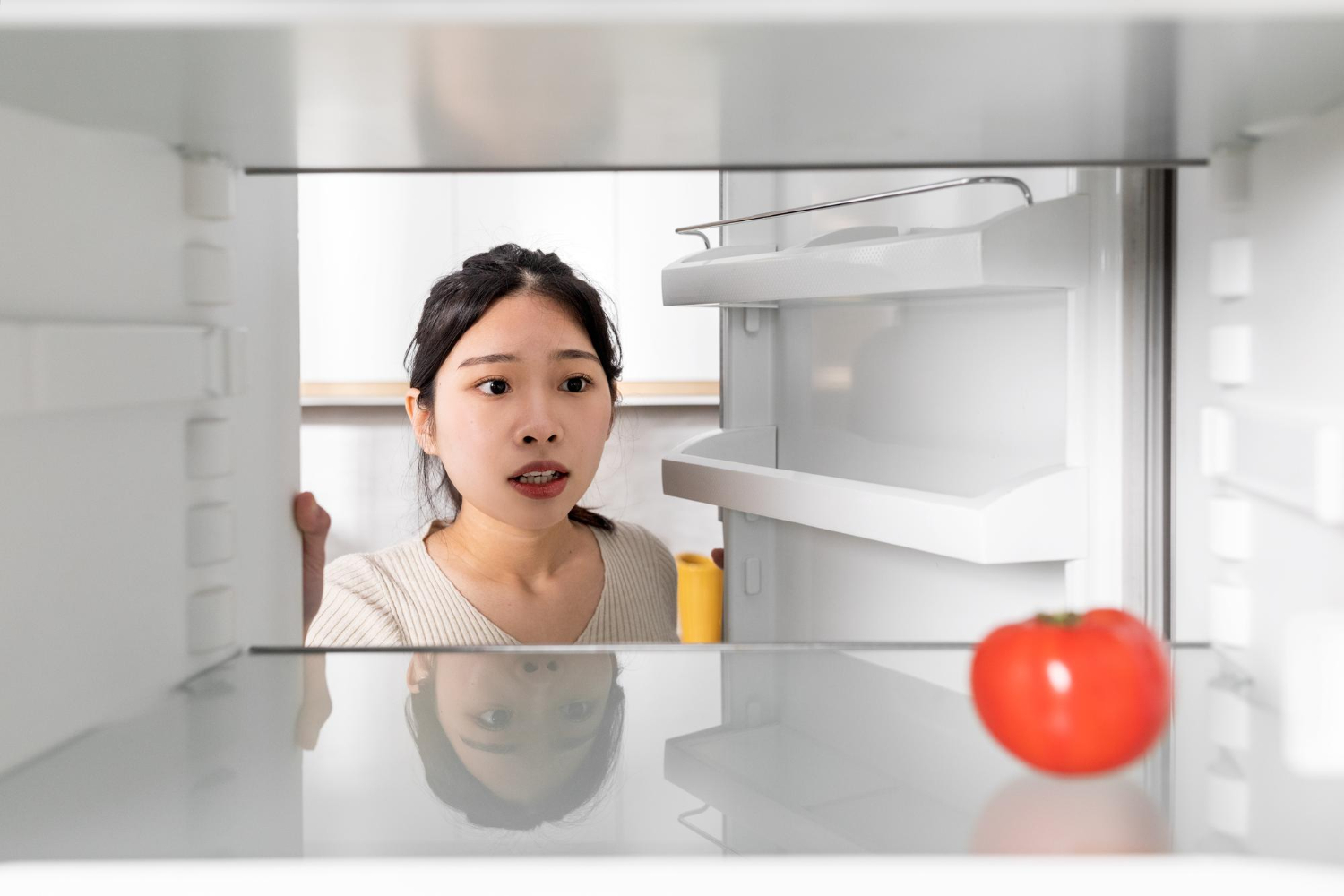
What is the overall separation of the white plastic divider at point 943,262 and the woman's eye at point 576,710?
17.4 inches

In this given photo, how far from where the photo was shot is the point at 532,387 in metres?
1.63

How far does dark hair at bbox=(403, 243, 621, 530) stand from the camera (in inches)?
65.4

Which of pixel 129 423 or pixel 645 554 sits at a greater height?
pixel 129 423

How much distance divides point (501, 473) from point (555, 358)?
194mm

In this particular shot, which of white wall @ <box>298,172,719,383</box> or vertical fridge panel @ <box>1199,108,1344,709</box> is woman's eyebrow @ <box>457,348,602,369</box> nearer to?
vertical fridge panel @ <box>1199,108,1344,709</box>

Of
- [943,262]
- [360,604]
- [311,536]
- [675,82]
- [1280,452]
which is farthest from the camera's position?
[360,604]

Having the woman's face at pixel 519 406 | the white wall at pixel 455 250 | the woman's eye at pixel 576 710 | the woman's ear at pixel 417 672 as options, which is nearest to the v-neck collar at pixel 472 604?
the woman's face at pixel 519 406

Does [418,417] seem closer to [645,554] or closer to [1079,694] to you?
[645,554]

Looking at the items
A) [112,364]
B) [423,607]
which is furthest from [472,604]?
[112,364]

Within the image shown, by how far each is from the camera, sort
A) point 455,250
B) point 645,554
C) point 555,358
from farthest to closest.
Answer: point 455,250, point 645,554, point 555,358

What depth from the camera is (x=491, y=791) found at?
494 millimetres

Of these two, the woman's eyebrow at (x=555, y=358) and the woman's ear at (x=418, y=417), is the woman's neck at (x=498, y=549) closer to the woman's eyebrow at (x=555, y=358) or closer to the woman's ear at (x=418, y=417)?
the woman's ear at (x=418, y=417)

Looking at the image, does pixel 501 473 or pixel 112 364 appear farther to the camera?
pixel 501 473

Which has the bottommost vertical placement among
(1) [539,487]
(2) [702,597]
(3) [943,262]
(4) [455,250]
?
(2) [702,597]
